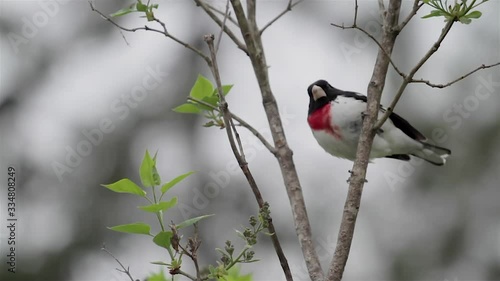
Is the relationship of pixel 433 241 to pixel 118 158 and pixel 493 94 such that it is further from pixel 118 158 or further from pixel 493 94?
pixel 118 158

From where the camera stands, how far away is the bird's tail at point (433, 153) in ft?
16.5

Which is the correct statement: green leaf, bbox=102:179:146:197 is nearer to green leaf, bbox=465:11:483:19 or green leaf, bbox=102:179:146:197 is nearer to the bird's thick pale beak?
green leaf, bbox=465:11:483:19

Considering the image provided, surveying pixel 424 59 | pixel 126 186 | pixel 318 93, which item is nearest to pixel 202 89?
pixel 126 186

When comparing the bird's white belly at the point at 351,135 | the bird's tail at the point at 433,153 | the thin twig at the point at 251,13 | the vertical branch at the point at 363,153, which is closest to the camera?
the vertical branch at the point at 363,153

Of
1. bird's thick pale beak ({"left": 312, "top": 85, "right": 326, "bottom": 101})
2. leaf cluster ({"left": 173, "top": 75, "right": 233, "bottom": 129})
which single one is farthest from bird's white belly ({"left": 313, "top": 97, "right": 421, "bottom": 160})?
leaf cluster ({"left": 173, "top": 75, "right": 233, "bottom": 129})

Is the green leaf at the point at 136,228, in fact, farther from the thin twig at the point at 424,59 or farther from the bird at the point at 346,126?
the bird at the point at 346,126

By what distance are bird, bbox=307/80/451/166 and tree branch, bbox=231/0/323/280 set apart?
75.6 inches

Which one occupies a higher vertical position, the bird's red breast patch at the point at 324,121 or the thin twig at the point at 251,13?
the bird's red breast patch at the point at 324,121

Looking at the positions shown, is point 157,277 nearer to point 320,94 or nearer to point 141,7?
point 141,7

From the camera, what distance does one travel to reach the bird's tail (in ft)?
16.5

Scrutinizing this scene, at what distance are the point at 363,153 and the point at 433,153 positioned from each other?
2.86 m

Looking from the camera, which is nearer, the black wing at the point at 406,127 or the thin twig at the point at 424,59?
the thin twig at the point at 424,59

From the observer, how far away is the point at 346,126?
443 centimetres

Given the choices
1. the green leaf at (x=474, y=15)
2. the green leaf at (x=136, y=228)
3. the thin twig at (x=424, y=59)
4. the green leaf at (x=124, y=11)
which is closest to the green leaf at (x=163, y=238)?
the green leaf at (x=136, y=228)
